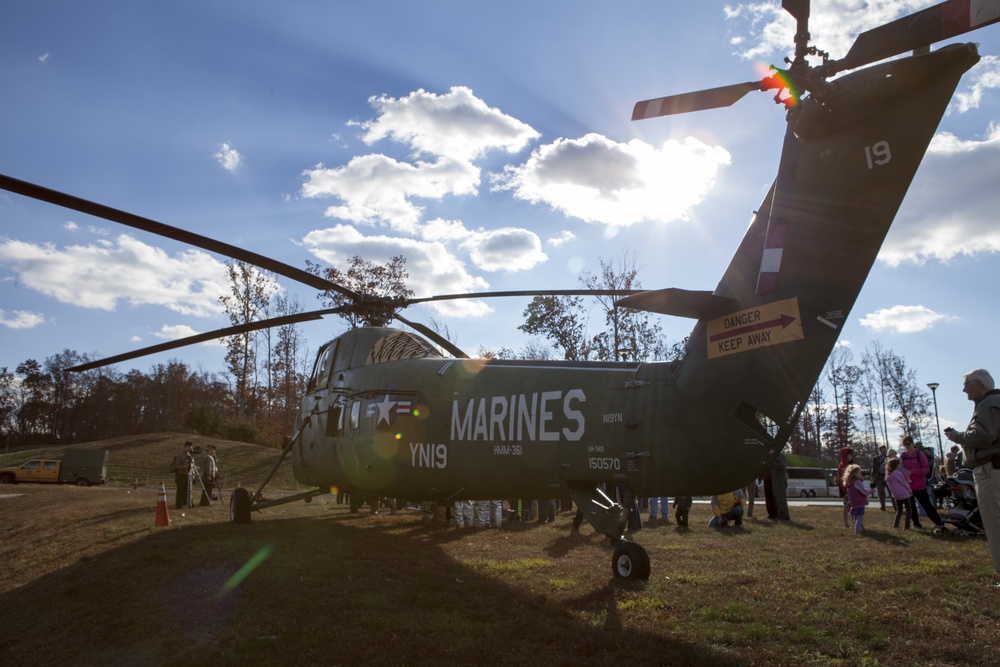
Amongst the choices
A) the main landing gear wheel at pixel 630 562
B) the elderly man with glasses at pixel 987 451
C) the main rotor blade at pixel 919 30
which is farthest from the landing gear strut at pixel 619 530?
the main rotor blade at pixel 919 30

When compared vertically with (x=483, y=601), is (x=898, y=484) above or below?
above

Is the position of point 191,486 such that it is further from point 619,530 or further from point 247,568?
point 619,530

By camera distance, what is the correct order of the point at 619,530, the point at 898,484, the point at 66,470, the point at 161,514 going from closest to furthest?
the point at 619,530 < the point at 161,514 < the point at 898,484 < the point at 66,470

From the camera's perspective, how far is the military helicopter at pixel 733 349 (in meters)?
5.93

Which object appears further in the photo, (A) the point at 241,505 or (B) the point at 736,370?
(A) the point at 241,505

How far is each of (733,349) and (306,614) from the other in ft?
18.8

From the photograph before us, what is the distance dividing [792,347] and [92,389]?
116m

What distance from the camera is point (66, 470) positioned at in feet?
117

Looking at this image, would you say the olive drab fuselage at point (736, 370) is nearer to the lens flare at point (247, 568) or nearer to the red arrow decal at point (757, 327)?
the red arrow decal at point (757, 327)

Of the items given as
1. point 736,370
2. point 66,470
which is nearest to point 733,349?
point 736,370

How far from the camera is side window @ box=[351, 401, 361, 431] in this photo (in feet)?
40.2

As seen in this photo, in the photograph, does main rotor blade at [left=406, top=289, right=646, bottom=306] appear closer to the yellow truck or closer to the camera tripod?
the camera tripod

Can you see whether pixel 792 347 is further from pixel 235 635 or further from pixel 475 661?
pixel 235 635

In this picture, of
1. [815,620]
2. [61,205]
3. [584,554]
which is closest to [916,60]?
[815,620]
